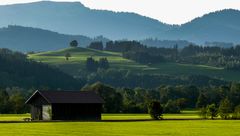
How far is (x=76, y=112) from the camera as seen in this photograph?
95.8 m

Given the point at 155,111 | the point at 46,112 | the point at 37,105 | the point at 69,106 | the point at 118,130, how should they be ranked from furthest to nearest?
the point at 37,105
the point at 46,112
the point at 69,106
the point at 155,111
the point at 118,130

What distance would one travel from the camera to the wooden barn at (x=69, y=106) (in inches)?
3711

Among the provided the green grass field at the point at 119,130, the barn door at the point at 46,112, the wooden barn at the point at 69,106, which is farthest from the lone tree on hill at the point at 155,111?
the green grass field at the point at 119,130

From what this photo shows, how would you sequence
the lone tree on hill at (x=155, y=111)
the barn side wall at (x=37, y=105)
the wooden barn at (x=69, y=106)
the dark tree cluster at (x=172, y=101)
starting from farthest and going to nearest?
the barn side wall at (x=37, y=105), the dark tree cluster at (x=172, y=101), the wooden barn at (x=69, y=106), the lone tree on hill at (x=155, y=111)

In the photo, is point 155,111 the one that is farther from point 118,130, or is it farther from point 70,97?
point 118,130

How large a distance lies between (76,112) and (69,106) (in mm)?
1452

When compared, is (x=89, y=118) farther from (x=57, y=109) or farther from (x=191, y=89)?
(x=191, y=89)

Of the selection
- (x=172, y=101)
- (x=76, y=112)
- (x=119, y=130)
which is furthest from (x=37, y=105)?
(x=172, y=101)

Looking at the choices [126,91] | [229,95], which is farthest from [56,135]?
[126,91]

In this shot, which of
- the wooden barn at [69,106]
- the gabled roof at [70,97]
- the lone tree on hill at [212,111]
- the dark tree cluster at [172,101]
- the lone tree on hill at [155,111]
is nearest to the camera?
the lone tree on hill at [155,111]

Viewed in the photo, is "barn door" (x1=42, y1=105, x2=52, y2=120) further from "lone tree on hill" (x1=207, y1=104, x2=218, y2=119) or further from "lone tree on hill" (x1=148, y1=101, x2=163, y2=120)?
"lone tree on hill" (x1=207, y1=104, x2=218, y2=119)

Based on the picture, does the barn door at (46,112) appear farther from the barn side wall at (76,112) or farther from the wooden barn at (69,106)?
the barn side wall at (76,112)

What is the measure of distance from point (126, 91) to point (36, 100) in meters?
76.2

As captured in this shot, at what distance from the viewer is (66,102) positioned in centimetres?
9444
